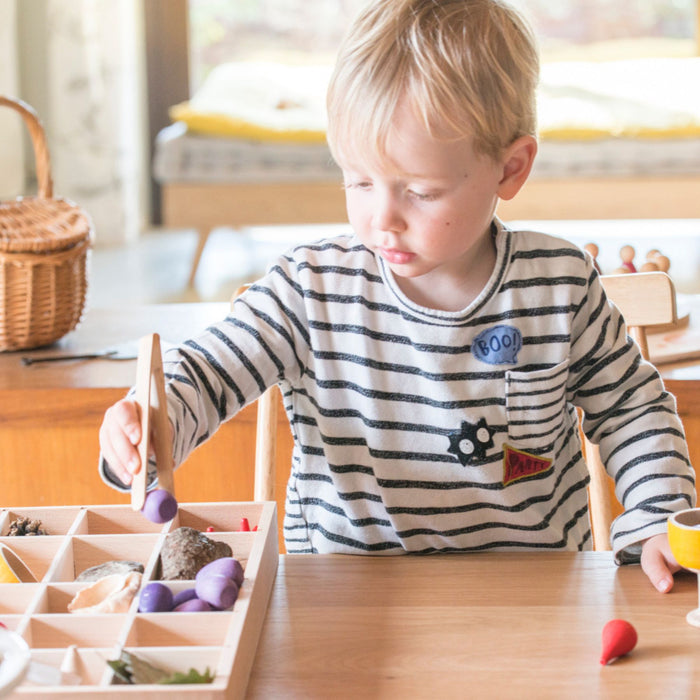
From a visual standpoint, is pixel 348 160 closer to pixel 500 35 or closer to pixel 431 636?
pixel 500 35

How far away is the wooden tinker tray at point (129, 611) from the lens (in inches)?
25.3

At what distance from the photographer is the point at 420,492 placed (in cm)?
102

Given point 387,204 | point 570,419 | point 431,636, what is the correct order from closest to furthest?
point 431,636, point 387,204, point 570,419

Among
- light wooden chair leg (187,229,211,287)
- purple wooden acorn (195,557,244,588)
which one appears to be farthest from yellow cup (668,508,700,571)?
light wooden chair leg (187,229,211,287)

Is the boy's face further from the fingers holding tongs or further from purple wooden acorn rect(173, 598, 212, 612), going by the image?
purple wooden acorn rect(173, 598, 212, 612)

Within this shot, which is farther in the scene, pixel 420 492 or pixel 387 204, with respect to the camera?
pixel 420 492

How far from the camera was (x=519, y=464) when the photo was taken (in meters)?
1.02

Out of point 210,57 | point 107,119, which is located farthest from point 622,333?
point 210,57

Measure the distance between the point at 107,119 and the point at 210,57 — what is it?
0.77m

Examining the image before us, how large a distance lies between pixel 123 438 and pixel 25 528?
0.13 meters

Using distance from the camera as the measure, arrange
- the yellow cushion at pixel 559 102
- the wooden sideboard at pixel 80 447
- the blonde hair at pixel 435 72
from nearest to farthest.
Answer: the blonde hair at pixel 435 72 < the wooden sideboard at pixel 80 447 < the yellow cushion at pixel 559 102

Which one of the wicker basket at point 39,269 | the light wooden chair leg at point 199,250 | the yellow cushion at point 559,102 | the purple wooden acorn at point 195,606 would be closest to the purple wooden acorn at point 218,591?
the purple wooden acorn at point 195,606

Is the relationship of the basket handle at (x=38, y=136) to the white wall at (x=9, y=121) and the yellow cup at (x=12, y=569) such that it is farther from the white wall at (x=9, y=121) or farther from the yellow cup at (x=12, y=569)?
the white wall at (x=9, y=121)

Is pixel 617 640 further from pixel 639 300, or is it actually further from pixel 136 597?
pixel 639 300
